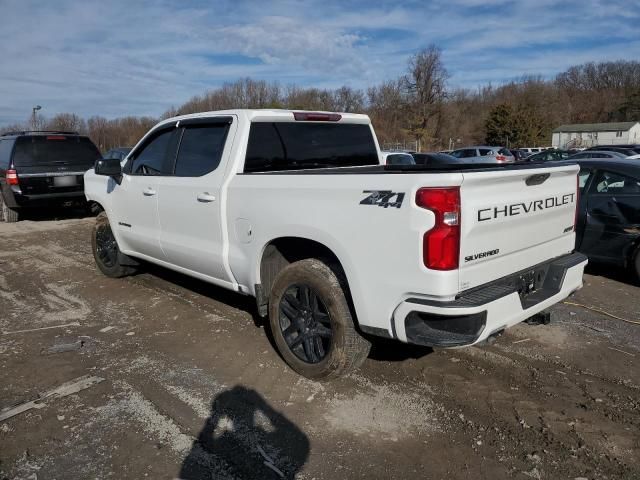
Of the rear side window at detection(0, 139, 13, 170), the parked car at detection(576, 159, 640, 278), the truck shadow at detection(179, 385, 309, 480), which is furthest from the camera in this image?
the rear side window at detection(0, 139, 13, 170)

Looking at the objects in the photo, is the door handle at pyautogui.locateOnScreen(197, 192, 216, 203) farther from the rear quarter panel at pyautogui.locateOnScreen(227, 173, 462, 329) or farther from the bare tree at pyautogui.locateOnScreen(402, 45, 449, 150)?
the bare tree at pyautogui.locateOnScreen(402, 45, 449, 150)

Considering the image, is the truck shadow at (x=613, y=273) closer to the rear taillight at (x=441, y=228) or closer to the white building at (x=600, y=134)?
the rear taillight at (x=441, y=228)

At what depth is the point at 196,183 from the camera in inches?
172

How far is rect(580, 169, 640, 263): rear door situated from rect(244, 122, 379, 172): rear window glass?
2.89m

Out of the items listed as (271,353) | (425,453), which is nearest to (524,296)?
(425,453)

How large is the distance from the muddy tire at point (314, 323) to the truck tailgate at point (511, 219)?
2.90 ft

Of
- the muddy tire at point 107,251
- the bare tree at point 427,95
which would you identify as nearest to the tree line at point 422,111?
the bare tree at point 427,95

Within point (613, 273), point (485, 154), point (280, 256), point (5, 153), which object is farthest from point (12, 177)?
point (485, 154)

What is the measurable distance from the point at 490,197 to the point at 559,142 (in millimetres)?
94133

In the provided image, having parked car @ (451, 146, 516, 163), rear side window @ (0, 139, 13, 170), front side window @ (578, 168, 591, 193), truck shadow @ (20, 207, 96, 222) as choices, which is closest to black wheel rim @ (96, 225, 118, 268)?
rear side window @ (0, 139, 13, 170)

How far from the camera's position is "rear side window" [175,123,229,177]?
433 centimetres

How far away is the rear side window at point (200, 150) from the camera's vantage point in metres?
4.33

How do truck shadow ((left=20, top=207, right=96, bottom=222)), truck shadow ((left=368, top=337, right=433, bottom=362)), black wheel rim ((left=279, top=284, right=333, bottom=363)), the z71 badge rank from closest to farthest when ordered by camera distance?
the z71 badge → black wheel rim ((left=279, top=284, right=333, bottom=363)) → truck shadow ((left=368, top=337, right=433, bottom=362)) → truck shadow ((left=20, top=207, right=96, bottom=222))

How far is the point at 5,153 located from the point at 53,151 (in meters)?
1.09
